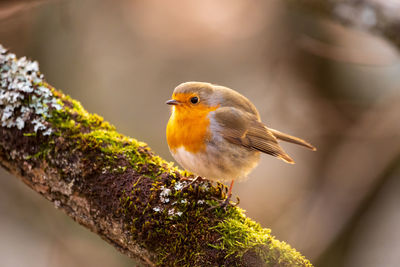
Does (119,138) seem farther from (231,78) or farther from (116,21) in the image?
(116,21)

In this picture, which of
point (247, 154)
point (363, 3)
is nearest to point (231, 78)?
point (363, 3)

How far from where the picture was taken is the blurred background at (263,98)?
440 cm

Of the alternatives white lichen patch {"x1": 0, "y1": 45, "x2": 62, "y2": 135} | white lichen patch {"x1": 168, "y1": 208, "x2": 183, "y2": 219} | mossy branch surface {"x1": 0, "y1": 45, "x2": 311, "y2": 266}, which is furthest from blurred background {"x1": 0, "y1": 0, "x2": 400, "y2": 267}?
white lichen patch {"x1": 168, "y1": 208, "x2": 183, "y2": 219}

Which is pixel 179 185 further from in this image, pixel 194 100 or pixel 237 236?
pixel 194 100

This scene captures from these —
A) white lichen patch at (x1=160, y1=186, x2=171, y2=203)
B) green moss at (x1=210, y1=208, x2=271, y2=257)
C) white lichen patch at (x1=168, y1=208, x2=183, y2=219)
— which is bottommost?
green moss at (x1=210, y1=208, x2=271, y2=257)

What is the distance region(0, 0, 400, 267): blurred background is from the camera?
14.4 ft

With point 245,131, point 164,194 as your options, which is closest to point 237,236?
point 164,194

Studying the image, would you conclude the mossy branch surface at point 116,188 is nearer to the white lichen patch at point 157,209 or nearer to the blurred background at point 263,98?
the white lichen patch at point 157,209

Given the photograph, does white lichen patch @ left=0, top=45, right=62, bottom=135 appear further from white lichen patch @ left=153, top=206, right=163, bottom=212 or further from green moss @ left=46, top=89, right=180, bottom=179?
white lichen patch @ left=153, top=206, right=163, bottom=212

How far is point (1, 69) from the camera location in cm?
260

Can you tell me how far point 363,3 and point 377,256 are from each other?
269 centimetres

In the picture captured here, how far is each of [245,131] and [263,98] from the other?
11.8ft

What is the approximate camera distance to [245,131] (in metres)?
3.04

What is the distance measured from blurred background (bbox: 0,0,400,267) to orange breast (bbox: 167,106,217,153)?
5.74 ft
